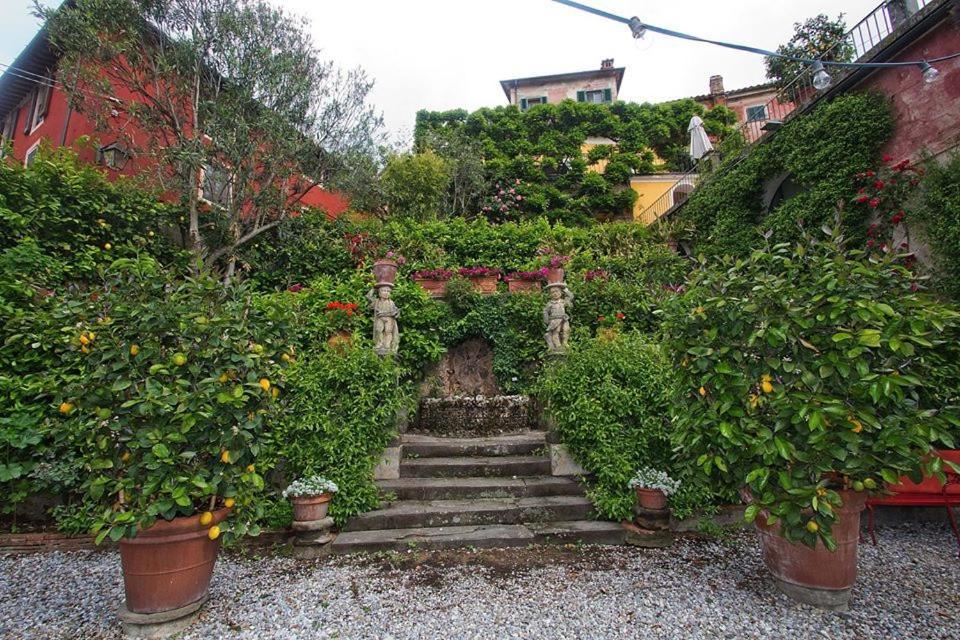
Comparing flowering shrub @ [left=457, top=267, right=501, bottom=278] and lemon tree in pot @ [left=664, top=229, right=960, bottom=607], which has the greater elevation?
flowering shrub @ [left=457, top=267, right=501, bottom=278]

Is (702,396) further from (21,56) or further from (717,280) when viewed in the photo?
(21,56)

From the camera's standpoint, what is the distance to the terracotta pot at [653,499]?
353 centimetres

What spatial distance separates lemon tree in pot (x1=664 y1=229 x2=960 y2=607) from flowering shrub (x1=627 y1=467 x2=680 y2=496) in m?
0.90

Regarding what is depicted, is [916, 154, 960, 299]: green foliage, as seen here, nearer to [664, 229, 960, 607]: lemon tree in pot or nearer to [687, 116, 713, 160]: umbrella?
[664, 229, 960, 607]: lemon tree in pot

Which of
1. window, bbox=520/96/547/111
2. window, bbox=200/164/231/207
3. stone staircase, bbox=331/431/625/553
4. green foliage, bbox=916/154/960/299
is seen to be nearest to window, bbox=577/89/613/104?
window, bbox=520/96/547/111

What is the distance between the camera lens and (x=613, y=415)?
4086 millimetres

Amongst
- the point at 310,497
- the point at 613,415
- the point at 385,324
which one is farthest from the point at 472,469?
the point at 385,324

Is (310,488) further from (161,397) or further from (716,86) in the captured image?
(716,86)

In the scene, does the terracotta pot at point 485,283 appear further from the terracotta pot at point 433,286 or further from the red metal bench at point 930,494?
the red metal bench at point 930,494

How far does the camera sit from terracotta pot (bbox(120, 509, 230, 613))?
7.62 ft

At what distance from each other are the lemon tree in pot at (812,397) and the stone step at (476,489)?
5.78 feet

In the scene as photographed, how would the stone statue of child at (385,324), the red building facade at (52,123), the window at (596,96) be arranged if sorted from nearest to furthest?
the stone statue of child at (385,324) → the red building facade at (52,123) → the window at (596,96)

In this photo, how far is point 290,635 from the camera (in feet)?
7.78

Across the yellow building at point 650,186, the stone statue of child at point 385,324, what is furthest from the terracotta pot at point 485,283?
the yellow building at point 650,186
